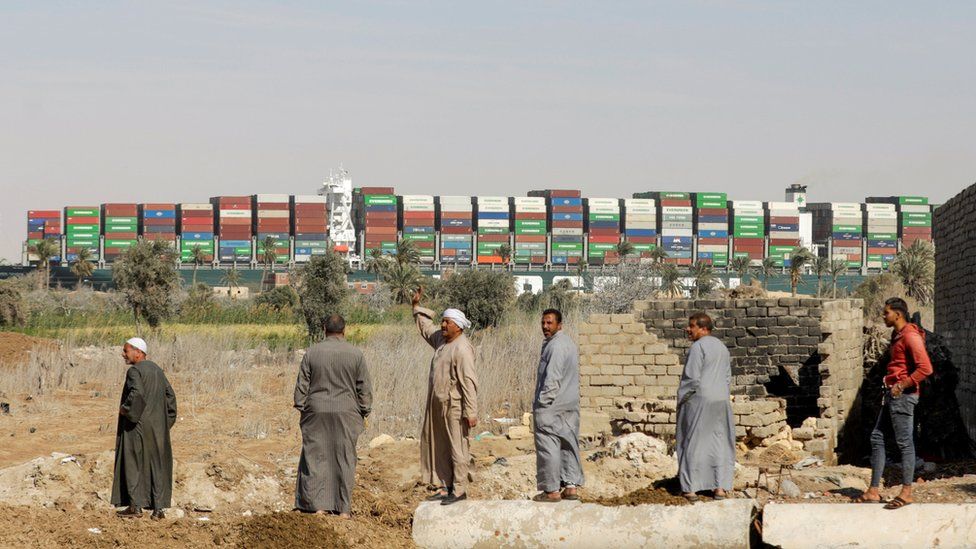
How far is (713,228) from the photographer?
127 meters

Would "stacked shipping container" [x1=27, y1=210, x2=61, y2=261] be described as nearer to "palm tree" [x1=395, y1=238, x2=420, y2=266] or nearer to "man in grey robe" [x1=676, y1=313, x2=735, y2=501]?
"palm tree" [x1=395, y1=238, x2=420, y2=266]

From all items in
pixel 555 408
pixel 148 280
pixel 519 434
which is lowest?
pixel 519 434

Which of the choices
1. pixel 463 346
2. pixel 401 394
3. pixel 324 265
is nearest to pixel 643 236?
pixel 324 265

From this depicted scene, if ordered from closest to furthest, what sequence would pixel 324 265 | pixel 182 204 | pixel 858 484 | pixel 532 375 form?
pixel 858 484 → pixel 532 375 → pixel 324 265 → pixel 182 204

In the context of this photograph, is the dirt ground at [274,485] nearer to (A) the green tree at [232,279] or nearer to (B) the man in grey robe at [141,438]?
(B) the man in grey robe at [141,438]

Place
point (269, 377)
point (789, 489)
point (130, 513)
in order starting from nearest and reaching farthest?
1. point (130, 513)
2. point (789, 489)
3. point (269, 377)

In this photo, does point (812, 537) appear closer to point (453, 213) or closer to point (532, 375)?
point (532, 375)

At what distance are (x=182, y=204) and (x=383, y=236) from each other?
63.5ft

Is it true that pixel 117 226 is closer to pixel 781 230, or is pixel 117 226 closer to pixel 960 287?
pixel 781 230

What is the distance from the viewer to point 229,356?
24.7 meters

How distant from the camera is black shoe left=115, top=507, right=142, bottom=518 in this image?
26.0 ft

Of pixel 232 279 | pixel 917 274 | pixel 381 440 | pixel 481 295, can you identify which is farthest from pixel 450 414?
pixel 232 279

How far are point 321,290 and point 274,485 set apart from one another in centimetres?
2307

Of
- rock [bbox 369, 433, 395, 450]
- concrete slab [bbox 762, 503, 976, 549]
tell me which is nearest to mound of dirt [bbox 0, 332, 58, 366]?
rock [bbox 369, 433, 395, 450]
